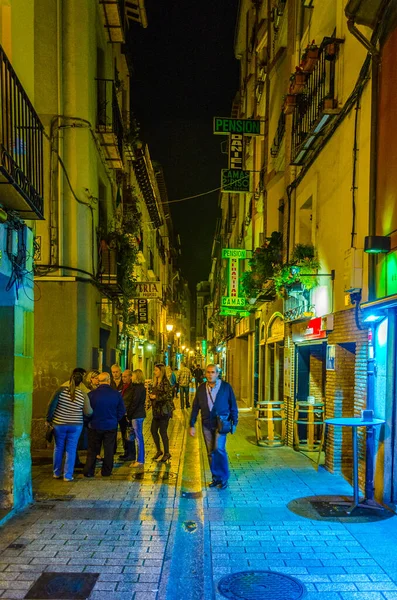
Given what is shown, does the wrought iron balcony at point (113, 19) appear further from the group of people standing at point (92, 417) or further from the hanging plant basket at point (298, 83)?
the group of people standing at point (92, 417)

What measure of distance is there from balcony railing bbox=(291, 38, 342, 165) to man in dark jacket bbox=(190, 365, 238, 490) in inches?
188

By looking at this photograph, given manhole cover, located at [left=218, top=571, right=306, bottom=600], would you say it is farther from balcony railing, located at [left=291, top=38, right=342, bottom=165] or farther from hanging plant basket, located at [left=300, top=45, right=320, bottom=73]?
hanging plant basket, located at [left=300, top=45, right=320, bottom=73]

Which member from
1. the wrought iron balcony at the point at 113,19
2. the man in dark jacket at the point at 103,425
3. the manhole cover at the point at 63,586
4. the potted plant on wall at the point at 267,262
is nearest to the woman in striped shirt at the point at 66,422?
the man in dark jacket at the point at 103,425

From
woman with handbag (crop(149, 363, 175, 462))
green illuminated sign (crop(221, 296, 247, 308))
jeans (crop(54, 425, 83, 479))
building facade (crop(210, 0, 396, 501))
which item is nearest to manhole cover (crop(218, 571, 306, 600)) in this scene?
building facade (crop(210, 0, 396, 501))

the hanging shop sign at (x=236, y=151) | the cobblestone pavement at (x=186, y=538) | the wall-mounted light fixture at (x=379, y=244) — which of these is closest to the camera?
the cobblestone pavement at (x=186, y=538)

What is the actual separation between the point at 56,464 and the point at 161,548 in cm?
356

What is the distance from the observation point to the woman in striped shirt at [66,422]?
26.7 ft

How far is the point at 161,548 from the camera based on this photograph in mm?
5316

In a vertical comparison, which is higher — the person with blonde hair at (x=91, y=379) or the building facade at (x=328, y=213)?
the building facade at (x=328, y=213)

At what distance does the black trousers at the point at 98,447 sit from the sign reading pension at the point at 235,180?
1157 centimetres

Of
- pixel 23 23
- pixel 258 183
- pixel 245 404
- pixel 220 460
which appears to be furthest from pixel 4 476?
pixel 245 404

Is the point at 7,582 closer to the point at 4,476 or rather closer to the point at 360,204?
the point at 4,476

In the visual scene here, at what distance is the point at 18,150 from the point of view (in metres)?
6.34

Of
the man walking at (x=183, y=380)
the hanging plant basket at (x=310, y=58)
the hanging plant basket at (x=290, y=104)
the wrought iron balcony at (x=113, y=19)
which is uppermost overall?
the wrought iron balcony at (x=113, y=19)
